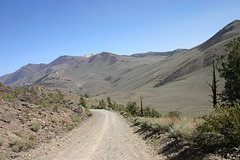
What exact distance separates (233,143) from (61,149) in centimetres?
842

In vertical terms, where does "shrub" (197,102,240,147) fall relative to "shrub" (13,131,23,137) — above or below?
above

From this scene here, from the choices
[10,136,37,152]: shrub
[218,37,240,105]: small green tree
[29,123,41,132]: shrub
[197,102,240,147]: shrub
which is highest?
[218,37,240,105]: small green tree

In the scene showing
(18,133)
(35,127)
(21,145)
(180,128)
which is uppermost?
(180,128)

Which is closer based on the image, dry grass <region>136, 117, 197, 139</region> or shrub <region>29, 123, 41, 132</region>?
dry grass <region>136, 117, 197, 139</region>

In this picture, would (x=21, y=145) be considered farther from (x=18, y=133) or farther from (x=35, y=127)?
(x=35, y=127)

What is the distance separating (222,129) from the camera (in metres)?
5.60

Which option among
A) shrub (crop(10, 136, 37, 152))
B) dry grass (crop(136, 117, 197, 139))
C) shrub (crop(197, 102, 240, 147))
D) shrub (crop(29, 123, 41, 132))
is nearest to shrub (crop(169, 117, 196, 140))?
dry grass (crop(136, 117, 197, 139))

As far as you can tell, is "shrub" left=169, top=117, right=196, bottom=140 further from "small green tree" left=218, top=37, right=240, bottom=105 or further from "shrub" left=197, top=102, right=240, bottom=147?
"small green tree" left=218, top=37, right=240, bottom=105

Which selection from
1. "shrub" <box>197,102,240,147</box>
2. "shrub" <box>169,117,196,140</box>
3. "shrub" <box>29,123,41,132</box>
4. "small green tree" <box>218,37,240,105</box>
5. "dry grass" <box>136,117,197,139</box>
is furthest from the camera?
"small green tree" <box>218,37,240,105</box>

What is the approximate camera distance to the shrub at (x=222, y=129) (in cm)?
523

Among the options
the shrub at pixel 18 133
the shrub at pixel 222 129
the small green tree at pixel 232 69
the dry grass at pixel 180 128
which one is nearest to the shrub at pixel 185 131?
the dry grass at pixel 180 128

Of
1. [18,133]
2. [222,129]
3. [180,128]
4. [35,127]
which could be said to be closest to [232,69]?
[180,128]

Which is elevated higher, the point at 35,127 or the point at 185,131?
the point at 185,131

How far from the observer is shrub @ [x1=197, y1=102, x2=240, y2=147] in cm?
523
